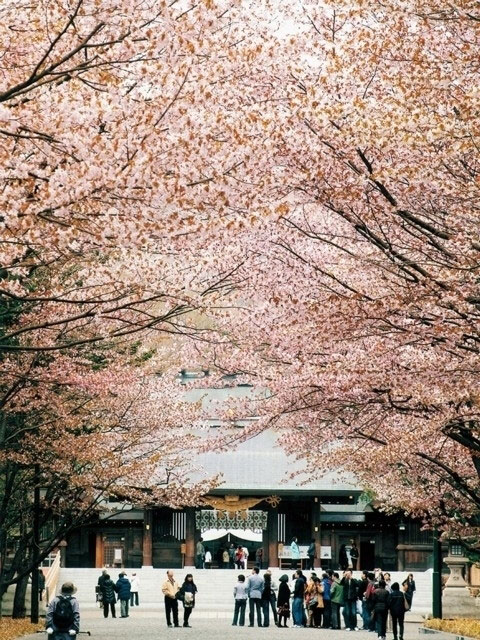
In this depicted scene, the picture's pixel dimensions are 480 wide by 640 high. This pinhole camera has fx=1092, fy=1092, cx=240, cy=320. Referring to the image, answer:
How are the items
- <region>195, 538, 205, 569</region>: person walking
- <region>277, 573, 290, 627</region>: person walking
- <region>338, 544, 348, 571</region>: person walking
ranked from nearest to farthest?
1. <region>277, 573, 290, 627</region>: person walking
2. <region>338, 544, 348, 571</region>: person walking
3. <region>195, 538, 205, 569</region>: person walking

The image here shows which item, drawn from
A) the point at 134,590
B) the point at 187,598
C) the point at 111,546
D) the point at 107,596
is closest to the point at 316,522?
the point at 111,546

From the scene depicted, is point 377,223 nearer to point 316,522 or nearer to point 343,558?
point 343,558

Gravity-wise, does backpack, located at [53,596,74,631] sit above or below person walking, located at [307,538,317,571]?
above

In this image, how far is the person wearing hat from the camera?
13781mm

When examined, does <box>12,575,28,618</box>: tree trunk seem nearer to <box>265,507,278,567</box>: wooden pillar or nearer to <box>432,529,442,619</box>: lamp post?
<box>432,529,442,619</box>: lamp post

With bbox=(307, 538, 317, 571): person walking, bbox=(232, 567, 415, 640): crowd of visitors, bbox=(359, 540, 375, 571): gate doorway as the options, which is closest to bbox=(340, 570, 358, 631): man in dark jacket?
bbox=(232, 567, 415, 640): crowd of visitors

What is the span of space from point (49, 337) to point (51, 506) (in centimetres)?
686

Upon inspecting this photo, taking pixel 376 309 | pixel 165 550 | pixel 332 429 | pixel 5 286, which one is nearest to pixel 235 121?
pixel 376 309

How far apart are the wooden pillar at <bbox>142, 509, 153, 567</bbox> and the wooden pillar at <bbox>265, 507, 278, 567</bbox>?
15.8ft

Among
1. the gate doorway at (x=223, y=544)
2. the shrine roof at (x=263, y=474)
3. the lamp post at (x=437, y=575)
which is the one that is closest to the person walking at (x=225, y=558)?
the gate doorway at (x=223, y=544)

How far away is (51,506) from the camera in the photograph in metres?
22.4

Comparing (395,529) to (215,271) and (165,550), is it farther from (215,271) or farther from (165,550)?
(215,271)

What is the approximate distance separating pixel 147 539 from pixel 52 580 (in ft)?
28.8

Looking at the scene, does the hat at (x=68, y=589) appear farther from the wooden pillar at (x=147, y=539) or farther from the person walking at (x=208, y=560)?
the person walking at (x=208, y=560)
